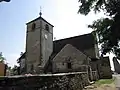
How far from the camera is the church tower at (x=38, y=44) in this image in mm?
26519

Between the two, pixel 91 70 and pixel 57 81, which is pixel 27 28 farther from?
pixel 57 81

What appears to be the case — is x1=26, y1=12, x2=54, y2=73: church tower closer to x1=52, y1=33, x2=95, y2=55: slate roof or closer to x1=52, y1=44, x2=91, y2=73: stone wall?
x1=52, y1=33, x2=95, y2=55: slate roof

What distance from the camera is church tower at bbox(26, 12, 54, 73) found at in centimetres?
2652

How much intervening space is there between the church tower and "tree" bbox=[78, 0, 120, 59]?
611 inches

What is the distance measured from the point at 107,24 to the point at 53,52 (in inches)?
768

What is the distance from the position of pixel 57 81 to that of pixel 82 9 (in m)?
7.05

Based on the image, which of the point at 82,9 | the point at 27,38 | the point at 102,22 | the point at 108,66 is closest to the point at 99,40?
the point at 102,22

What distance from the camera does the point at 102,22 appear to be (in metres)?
12.0

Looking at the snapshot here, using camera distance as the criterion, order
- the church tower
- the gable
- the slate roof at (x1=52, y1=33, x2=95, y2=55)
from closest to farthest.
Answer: the gable → the church tower → the slate roof at (x1=52, y1=33, x2=95, y2=55)

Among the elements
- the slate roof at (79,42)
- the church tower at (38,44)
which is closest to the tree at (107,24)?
the slate roof at (79,42)

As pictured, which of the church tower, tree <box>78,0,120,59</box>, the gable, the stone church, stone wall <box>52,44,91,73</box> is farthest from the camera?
the church tower

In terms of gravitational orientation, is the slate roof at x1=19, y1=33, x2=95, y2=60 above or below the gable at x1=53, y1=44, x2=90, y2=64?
above

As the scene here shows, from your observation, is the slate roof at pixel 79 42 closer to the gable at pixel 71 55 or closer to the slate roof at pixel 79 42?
the slate roof at pixel 79 42

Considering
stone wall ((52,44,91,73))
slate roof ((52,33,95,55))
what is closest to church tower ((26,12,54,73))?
slate roof ((52,33,95,55))
